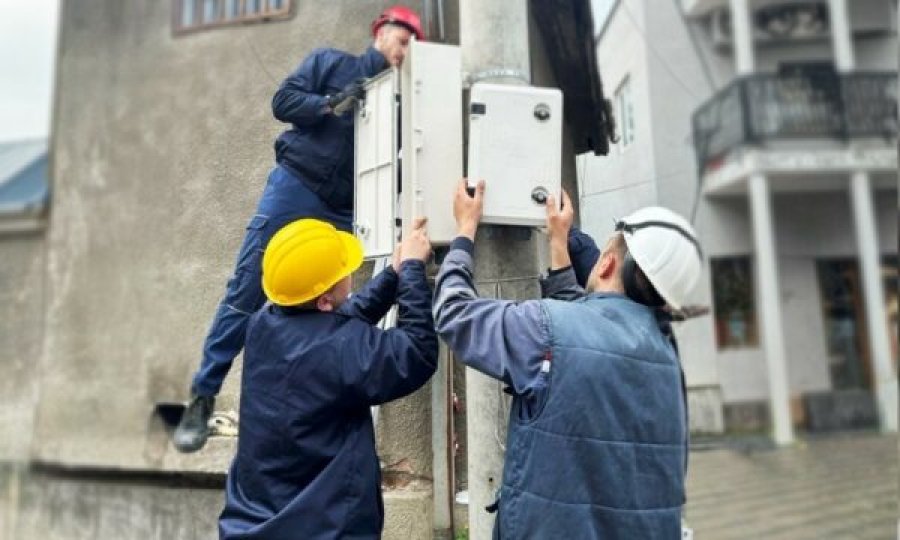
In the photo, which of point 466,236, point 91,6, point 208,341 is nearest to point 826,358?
point 466,236

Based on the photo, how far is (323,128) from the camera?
2.49 meters

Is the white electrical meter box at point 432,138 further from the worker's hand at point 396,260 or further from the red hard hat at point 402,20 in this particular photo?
the red hard hat at point 402,20

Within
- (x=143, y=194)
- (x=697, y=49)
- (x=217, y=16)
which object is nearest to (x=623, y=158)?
(x=697, y=49)

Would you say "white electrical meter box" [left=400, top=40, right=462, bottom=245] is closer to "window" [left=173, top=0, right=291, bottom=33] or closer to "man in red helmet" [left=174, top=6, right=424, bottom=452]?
"man in red helmet" [left=174, top=6, right=424, bottom=452]

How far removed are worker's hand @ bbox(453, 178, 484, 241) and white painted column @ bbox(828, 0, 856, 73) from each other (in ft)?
3.26

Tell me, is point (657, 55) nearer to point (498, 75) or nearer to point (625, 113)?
point (625, 113)

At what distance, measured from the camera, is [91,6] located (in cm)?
282

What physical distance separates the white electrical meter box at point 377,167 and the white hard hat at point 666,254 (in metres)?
0.80

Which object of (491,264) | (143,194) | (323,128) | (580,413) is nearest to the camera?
(580,413)

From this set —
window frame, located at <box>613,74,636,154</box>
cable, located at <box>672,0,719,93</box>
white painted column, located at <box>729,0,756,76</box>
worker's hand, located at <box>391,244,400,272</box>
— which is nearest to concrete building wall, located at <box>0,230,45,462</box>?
worker's hand, located at <box>391,244,400,272</box>

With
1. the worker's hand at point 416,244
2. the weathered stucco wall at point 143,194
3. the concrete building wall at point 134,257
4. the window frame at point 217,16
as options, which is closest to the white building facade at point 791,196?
the worker's hand at point 416,244

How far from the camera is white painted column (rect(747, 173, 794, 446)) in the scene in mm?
1809

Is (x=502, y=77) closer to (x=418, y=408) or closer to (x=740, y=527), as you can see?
(x=418, y=408)

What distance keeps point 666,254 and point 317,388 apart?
996mm
